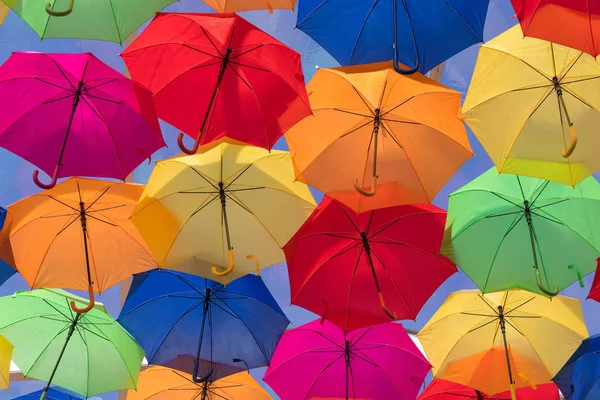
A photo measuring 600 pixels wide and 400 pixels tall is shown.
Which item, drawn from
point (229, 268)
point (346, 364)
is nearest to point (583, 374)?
point (346, 364)

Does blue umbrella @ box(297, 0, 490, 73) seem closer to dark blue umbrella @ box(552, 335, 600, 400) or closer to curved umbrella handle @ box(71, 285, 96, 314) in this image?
curved umbrella handle @ box(71, 285, 96, 314)

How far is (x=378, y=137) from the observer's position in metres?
4.94

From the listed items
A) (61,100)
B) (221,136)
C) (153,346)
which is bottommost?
(153,346)

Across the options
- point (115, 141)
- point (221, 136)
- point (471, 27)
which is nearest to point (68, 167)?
point (115, 141)

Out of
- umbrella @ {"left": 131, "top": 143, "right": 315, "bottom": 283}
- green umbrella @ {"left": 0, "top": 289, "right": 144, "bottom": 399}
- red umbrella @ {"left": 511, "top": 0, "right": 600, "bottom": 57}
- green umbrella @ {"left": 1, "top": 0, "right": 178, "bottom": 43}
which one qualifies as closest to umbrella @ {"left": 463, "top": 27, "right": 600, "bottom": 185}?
red umbrella @ {"left": 511, "top": 0, "right": 600, "bottom": 57}

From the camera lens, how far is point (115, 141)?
503cm

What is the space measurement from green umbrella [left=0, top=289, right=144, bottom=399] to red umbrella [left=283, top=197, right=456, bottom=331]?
1282 mm

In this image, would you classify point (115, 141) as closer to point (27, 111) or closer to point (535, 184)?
point (27, 111)

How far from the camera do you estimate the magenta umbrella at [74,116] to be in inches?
192

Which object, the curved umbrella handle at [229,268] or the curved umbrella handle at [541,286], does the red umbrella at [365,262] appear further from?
the curved umbrella handle at [541,286]

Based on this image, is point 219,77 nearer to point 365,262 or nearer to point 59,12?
point 59,12

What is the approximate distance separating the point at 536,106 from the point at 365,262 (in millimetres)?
1324

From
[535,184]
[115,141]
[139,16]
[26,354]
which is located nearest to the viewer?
[139,16]

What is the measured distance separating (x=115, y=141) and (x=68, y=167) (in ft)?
0.99
